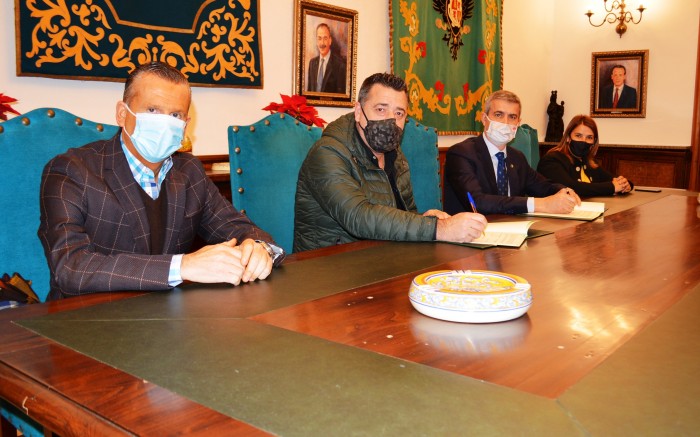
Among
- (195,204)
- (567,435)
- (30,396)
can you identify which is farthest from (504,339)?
(195,204)

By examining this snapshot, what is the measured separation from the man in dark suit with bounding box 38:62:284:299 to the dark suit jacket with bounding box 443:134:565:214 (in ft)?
5.12

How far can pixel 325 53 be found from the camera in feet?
13.6

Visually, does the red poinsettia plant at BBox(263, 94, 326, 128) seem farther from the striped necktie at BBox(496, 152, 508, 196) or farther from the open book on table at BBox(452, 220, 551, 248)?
the open book on table at BBox(452, 220, 551, 248)

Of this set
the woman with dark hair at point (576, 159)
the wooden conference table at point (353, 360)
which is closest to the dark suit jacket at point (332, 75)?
the woman with dark hair at point (576, 159)

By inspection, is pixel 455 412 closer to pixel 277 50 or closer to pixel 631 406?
pixel 631 406

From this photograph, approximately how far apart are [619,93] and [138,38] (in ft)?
16.4

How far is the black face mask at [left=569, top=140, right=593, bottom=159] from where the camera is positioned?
13.4ft

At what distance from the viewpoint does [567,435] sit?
2.45 feet

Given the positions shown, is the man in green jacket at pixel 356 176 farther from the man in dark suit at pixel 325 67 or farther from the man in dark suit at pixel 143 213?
the man in dark suit at pixel 325 67

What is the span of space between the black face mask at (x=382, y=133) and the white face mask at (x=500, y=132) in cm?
111

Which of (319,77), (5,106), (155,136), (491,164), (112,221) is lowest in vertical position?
(112,221)

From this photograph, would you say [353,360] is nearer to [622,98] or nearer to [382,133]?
[382,133]

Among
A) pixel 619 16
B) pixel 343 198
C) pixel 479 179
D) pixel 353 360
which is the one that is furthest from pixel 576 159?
pixel 353 360

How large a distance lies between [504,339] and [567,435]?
0.35 meters
